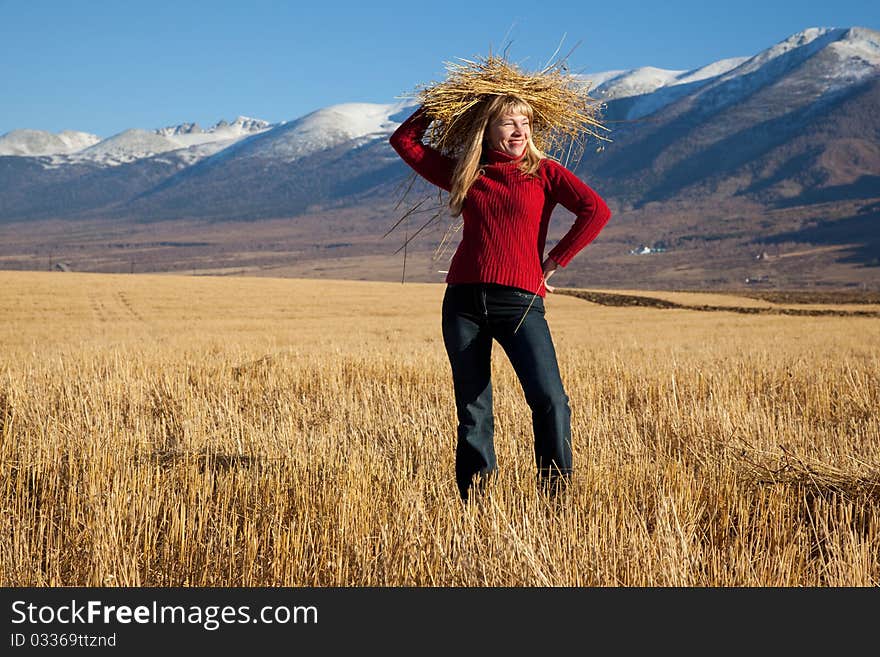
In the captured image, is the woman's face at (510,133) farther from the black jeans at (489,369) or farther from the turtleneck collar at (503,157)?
the black jeans at (489,369)

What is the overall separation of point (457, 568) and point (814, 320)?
33180 mm

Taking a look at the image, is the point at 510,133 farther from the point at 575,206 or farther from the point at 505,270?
the point at 505,270

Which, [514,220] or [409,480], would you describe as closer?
[514,220]

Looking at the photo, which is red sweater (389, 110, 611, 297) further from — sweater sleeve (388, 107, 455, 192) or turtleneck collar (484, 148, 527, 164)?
sweater sleeve (388, 107, 455, 192)

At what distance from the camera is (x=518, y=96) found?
4391 millimetres

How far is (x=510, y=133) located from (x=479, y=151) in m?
0.17

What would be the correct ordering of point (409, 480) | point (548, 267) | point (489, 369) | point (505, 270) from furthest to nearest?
1. point (409, 480)
2. point (548, 267)
3. point (489, 369)
4. point (505, 270)

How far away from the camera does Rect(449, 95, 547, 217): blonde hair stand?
4164 millimetres

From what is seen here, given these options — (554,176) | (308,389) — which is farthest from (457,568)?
(308,389)

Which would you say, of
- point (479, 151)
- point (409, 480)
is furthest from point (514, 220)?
point (409, 480)

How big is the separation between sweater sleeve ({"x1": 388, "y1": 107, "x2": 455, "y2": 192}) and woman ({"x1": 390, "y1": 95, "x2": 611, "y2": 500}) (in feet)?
0.04

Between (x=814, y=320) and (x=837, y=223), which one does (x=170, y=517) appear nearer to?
(x=814, y=320)

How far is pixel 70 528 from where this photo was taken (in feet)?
12.5

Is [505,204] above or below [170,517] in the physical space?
above
